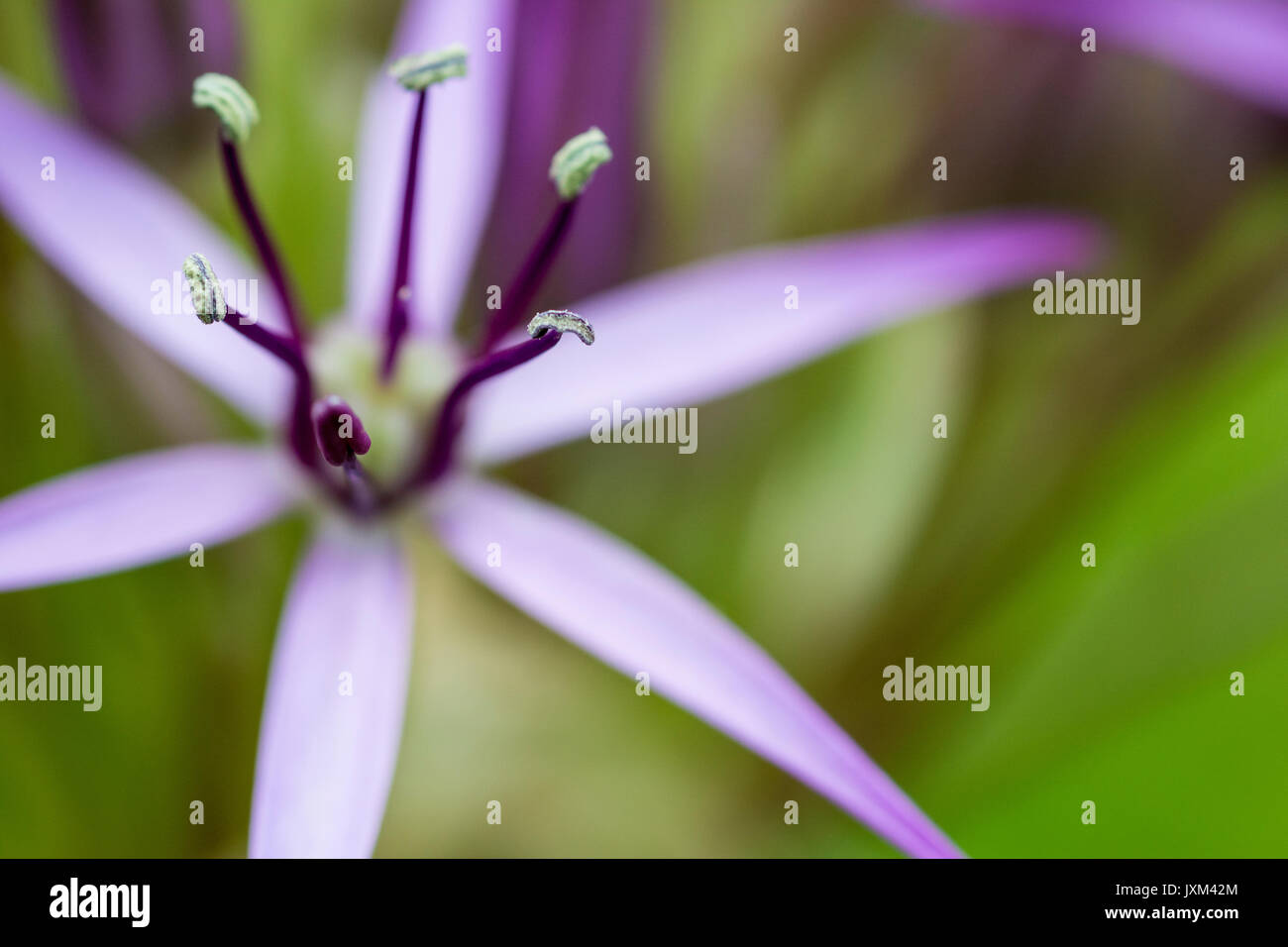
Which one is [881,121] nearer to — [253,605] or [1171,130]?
[1171,130]

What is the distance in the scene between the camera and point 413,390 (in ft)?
2.15

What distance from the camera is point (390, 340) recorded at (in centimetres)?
64

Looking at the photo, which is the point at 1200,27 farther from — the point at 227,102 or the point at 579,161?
the point at 227,102

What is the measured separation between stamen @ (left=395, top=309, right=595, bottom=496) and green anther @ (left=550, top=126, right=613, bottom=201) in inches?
2.1

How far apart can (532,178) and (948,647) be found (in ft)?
1.00

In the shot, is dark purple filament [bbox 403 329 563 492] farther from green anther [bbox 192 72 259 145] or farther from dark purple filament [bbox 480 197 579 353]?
green anther [bbox 192 72 259 145]

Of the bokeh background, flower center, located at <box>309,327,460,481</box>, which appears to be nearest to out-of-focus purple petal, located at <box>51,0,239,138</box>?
the bokeh background

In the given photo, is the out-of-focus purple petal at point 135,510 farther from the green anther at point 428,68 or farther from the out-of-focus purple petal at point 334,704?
the green anther at point 428,68

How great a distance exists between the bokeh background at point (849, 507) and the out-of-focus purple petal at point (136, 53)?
0.01 metres

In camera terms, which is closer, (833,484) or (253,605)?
(253,605)

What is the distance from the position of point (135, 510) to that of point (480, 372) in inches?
5.7

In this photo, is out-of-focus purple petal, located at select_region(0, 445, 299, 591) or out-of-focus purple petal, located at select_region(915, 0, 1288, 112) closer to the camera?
out-of-focus purple petal, located at select_region(0, 445, 299, 591)

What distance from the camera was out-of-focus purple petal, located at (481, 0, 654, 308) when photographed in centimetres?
65
